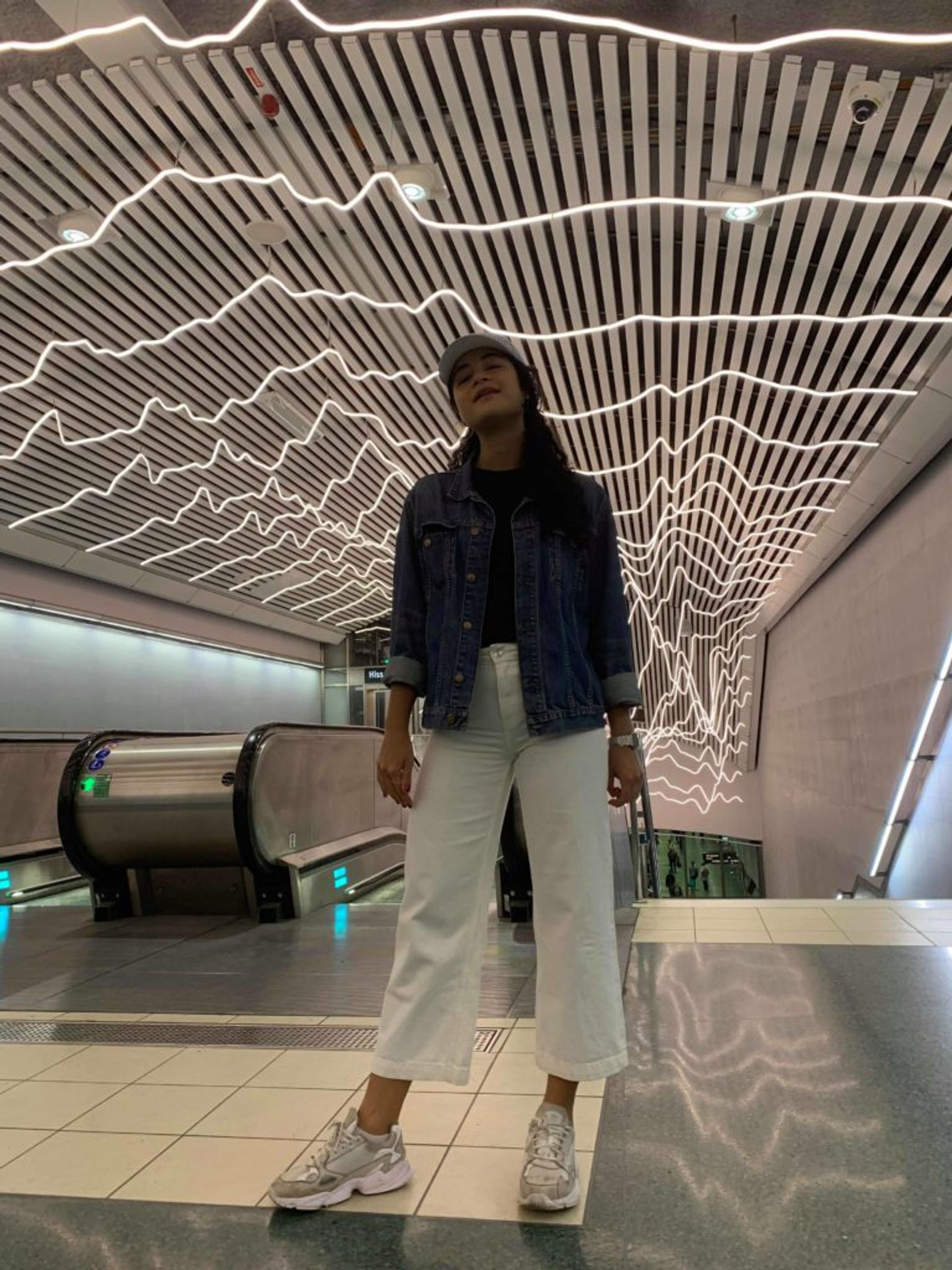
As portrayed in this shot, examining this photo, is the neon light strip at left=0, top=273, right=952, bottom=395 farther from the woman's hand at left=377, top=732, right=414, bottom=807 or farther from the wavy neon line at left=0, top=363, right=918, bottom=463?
the woman's hand at left=377, top=732, right=414, bottom=807

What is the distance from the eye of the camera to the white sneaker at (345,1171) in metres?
1.42

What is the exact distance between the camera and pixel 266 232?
5332 mm

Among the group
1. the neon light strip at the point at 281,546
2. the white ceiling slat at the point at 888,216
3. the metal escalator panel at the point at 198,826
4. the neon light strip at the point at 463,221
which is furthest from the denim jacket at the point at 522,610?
the neon light strip at the point at 281,546

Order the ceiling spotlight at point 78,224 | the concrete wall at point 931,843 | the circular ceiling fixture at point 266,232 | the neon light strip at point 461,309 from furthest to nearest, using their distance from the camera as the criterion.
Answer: the concrete wall at point 931,843 < the neon light strip at point 461,309 < the circular ceiling fixture at point 266,232 < the ceiling spotlight at point 78,224

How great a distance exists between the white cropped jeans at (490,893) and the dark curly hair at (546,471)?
0.26m

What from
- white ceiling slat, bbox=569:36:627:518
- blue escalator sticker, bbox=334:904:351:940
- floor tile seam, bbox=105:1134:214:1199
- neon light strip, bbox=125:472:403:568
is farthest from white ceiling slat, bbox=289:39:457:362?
floor tile seam, bbox=105:1134:214:1199

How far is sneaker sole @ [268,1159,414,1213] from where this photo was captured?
141 centimetres

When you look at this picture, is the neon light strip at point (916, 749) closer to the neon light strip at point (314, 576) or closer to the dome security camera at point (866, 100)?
the dome security camera at point (866, 100)

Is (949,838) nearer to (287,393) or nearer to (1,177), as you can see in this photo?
(287,393)

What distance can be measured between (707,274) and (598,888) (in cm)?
522

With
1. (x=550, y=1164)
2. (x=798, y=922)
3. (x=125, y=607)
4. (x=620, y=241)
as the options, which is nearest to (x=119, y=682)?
(x=125, y=607)

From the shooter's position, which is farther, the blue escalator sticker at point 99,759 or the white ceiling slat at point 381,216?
the blue escalator sticker at point 99,759

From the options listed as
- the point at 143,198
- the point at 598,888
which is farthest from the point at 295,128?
the point at 598,888

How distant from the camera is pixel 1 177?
490 cm
